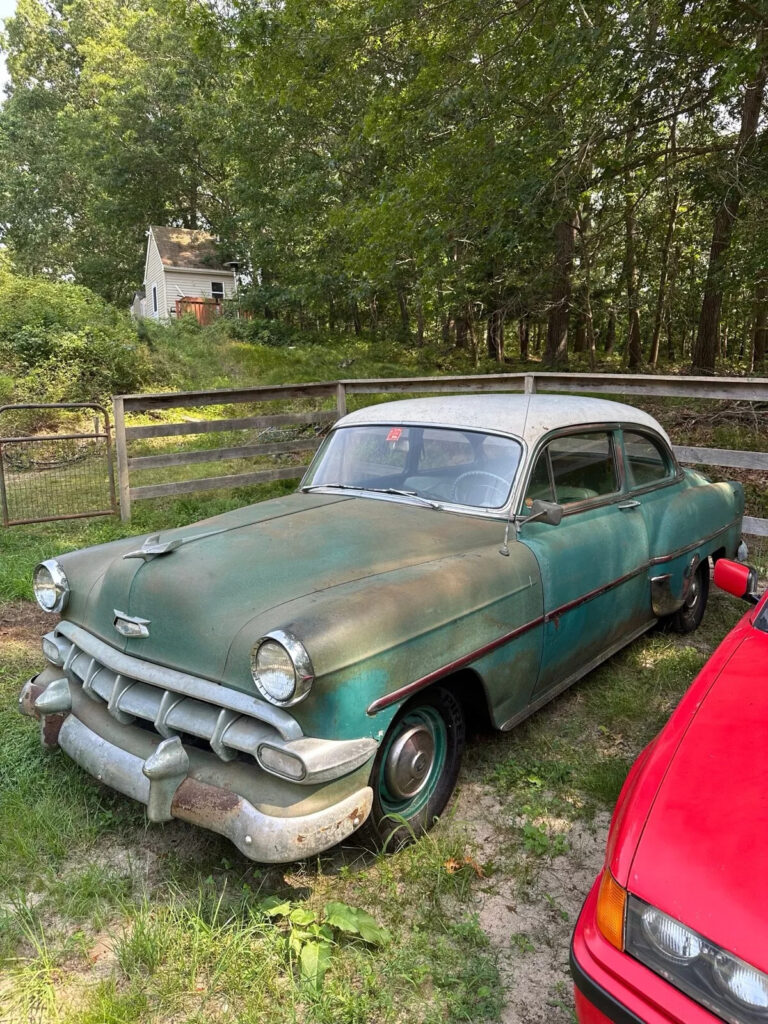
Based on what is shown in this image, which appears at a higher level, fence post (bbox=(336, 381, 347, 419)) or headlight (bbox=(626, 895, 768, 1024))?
fence post (bbox=(336, 381, 347, 419))

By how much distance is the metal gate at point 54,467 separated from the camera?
275 inches

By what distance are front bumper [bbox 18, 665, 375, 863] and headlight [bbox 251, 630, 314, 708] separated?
210 mm

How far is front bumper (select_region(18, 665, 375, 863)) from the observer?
2002mm

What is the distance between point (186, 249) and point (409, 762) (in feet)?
110

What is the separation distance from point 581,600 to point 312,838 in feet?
5.64

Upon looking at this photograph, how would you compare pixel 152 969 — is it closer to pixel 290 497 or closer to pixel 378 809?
pixel 378 809

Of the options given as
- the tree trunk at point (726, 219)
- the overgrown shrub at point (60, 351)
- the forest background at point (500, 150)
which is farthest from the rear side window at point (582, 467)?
the overgrown shrub at point (60, 351)

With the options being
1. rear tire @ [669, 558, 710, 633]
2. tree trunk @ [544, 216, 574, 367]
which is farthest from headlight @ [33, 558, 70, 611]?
tree trunk @ [544, 216, 574, 367]

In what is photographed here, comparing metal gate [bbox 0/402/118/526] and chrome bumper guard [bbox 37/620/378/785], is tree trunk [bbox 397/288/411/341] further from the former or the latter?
chrome bumper guard [bbox 37/620/378/785]

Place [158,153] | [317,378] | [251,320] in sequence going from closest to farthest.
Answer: [317,378] → [251,320] → [158,153]

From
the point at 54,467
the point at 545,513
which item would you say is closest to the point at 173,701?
the point at 545,513

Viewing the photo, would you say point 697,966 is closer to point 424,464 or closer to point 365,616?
point 365,616

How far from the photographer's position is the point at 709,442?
842 cm

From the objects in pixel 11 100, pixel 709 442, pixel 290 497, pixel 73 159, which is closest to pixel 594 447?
pixel 290 497
